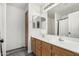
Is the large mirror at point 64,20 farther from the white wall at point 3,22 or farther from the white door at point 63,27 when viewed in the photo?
the white wall at point 3,22

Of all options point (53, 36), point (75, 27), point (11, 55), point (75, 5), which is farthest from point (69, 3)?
point (11, 55)

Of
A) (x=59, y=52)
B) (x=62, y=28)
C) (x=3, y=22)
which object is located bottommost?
(x=59, y=52)

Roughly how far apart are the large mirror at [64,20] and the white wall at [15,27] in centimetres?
57

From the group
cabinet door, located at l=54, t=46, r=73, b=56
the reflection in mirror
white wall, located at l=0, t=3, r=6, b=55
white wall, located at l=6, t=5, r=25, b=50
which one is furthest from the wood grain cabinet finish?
white wall, located at l=0, t=3, r=6, b=55

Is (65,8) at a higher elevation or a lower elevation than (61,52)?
higher

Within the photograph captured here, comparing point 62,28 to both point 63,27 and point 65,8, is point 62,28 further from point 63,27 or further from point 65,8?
point 65,8

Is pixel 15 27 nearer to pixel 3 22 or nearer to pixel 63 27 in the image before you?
pixel 3 22

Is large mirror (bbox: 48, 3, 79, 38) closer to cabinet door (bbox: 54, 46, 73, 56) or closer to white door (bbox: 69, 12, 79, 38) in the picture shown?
white door (bbox: 69, 12, 79, 38)

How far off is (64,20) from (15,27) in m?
0.88

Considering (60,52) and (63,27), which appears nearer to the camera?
(60,52)

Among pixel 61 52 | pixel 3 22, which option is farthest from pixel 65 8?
pixel 3 22

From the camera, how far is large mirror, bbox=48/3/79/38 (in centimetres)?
109

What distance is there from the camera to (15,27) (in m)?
1.25

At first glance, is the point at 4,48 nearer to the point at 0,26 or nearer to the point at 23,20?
the point at 0,26
